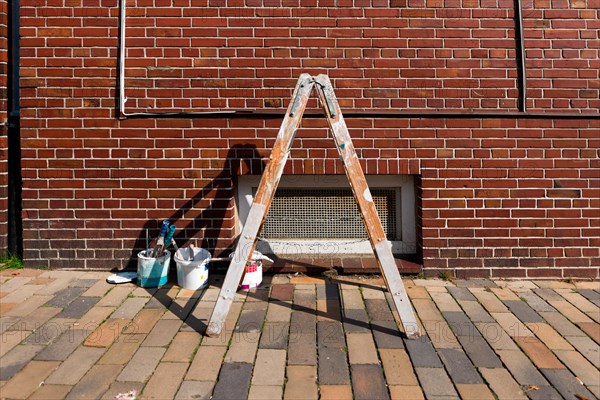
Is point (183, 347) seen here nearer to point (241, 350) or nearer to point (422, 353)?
point (241, 350)

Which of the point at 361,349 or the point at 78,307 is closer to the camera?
the point at 361,349

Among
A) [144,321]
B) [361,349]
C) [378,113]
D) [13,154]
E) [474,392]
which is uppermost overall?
[378,113]

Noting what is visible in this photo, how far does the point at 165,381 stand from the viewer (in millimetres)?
2707

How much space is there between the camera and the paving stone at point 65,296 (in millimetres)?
3782

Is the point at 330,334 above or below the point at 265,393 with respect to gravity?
above

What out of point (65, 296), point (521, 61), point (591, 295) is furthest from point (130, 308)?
point (521, 61)

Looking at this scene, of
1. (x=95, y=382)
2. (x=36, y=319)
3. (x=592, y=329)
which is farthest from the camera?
(x=36, y=319)

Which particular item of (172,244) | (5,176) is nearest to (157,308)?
(172,244)

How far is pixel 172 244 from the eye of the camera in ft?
14.6

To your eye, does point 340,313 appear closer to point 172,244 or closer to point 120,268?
point 172,244

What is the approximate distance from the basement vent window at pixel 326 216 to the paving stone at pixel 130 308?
1253 millimetres

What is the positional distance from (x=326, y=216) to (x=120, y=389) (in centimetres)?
264

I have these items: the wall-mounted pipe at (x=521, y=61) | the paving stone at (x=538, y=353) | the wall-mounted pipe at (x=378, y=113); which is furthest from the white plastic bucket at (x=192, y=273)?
the wall-mounted pipe at (x=521, y=61)

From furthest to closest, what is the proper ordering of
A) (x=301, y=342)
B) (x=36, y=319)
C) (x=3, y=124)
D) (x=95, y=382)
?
(x=3, y=124) → (x=36, y=319) → (x=301, y=342) → (x=95, y=382)
